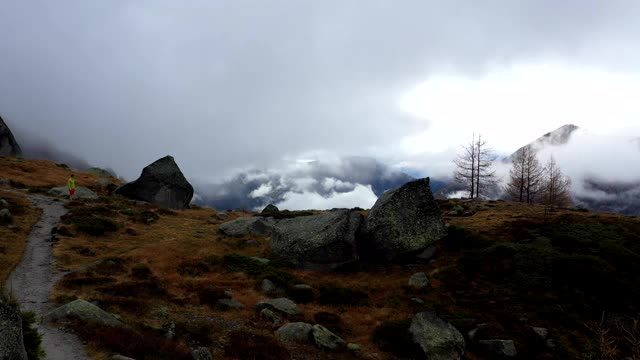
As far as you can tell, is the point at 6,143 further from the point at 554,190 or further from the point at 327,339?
the point at 554,190

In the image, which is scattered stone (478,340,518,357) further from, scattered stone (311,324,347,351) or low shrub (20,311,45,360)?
low shrub (20,311,45,360)

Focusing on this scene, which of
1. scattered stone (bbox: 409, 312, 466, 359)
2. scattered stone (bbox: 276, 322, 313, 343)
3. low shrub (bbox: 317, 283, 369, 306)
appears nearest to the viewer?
scattered stone (bbox: 409, 312, 466, 359)

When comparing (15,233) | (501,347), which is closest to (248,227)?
(15,233)

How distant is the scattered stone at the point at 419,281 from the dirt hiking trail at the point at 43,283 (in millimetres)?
21762

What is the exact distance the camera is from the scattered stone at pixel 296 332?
66.7 ft

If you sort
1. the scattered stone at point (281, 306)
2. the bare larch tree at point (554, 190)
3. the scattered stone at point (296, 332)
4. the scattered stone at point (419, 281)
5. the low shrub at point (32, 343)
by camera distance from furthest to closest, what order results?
the bare larch tree at point (554, 190), the scattered stone at point (419, 281), the scattered stone at point (281, 306), the scattered stone at point (296, 332), the low shrub at point (32, 343)

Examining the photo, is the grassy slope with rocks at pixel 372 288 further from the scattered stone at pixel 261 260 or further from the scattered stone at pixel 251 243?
the scattered stone at pixel 261 260

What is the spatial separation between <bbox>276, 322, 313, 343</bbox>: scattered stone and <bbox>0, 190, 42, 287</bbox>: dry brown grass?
13212mm

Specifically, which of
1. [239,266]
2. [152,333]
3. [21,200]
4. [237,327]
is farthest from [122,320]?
[21,200]

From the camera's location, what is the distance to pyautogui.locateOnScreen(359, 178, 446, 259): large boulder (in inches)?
1319

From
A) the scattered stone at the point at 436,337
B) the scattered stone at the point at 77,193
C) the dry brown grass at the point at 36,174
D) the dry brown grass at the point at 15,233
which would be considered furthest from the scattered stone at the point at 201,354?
the dry brown grass at the point at 36,174

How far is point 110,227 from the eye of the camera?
125ft

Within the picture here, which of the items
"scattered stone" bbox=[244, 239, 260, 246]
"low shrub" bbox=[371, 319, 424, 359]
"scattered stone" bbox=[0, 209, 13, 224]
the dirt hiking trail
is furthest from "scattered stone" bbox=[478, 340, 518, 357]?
"scattered stone" bbox=[0, 209, 13, 224]

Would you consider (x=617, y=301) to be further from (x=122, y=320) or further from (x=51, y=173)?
(x=51, y=173)
